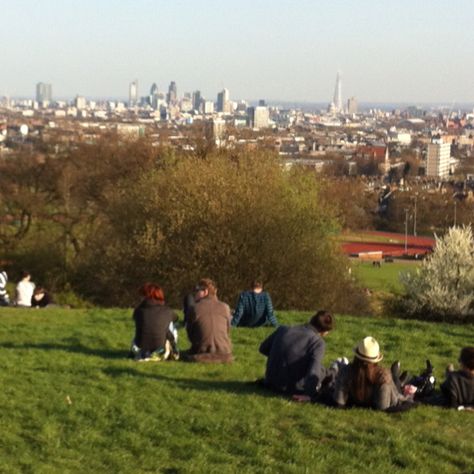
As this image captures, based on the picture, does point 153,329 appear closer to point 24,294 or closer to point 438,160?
point 24,294

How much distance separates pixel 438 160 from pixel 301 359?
515ft

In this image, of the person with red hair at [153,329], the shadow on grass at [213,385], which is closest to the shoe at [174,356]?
the person with red hair at [153,329]

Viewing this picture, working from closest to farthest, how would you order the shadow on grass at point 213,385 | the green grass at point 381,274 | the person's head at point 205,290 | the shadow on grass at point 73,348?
the shadow on grass at point 213,385, the shadow on grass at point 73,348, the person's head at point 205,290, the green grass at point 381,274

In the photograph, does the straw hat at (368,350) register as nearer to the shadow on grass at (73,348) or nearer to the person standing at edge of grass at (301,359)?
the person standing at edge of grass at (301,359)

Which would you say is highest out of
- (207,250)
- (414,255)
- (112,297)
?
(207,250)

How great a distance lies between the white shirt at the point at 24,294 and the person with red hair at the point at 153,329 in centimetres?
708

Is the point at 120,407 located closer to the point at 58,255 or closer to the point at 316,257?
the point at 316,257

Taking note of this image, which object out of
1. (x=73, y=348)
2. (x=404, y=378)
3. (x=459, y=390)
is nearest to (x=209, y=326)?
(x=73, y=348)

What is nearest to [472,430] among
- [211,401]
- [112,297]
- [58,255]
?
[211,401]

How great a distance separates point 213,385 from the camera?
9367 mm

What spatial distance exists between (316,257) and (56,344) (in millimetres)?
13841

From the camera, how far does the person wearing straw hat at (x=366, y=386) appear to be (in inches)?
322

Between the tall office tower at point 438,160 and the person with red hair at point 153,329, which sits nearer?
the person with red hair at point 153,329

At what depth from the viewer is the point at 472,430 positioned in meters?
7.95
